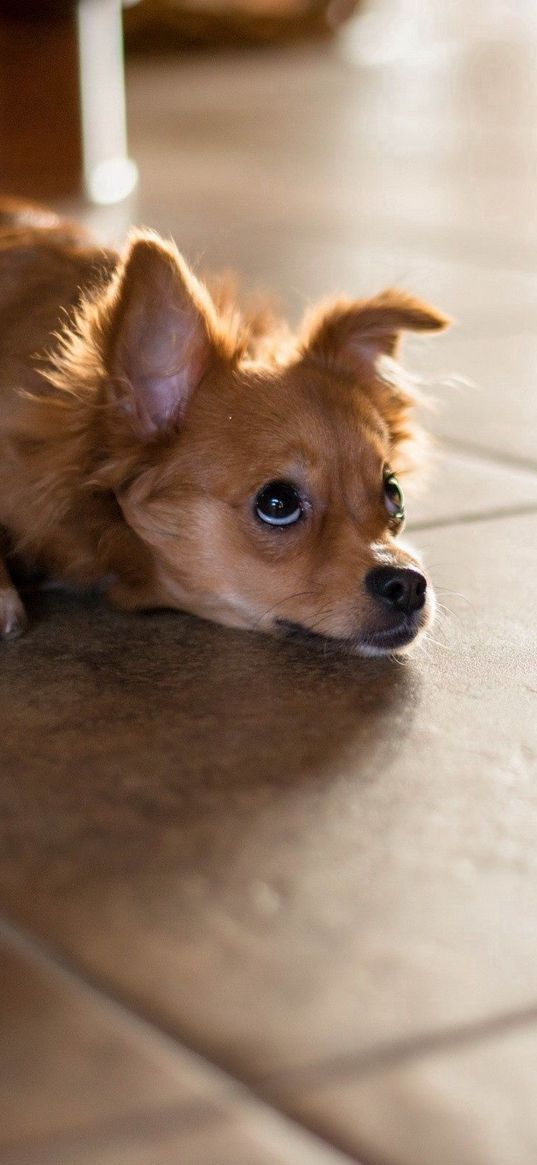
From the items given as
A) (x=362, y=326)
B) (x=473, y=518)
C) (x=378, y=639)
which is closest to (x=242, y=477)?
(x=378, y=639)

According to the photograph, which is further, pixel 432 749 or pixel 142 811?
pixel 432 749

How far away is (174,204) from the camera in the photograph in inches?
213

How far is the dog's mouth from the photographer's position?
1.84 meters

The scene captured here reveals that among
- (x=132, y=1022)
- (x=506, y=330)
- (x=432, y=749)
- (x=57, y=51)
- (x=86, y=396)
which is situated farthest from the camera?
(x=57, y=51)

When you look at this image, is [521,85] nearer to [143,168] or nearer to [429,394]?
[143,168]

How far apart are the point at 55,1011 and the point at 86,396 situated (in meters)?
1.00

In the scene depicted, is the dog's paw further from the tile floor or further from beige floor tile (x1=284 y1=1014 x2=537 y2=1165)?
beige floor tile (x1=284 y1=1014 x2=537 y2=1165)

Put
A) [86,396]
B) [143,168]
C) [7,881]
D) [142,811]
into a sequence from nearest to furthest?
[7,881] < [142,811] < [86,396] < [143,168]

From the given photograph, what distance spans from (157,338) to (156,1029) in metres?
1.06

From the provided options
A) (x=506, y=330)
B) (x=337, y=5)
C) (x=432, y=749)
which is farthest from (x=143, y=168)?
(x=337, y=5)

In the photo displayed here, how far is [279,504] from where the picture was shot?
1.90 m

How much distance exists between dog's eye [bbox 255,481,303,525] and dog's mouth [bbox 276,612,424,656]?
0.43 feet

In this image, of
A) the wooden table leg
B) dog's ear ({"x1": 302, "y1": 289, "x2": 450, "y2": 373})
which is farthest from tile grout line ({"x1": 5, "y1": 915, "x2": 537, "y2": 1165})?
the wooden table leg

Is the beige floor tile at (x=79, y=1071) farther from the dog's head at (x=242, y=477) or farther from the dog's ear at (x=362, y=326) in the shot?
the dog's ear at (x=362, y=326)
